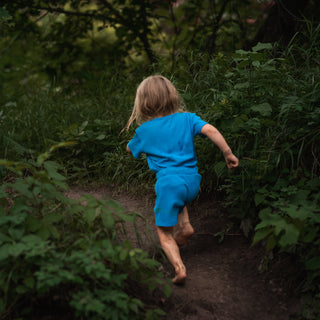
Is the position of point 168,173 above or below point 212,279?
above

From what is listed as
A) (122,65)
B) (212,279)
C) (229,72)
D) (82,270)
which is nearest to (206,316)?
(212,279)

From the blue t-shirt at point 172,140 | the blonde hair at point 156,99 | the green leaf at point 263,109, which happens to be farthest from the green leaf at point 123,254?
the green leaf at point 263,109

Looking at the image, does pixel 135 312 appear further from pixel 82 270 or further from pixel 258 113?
pixel 258 113

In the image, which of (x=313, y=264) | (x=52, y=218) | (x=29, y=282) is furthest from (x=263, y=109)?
(x=29, y=282)

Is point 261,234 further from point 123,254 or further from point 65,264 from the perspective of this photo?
point 65,264

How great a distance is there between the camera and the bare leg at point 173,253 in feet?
8.45

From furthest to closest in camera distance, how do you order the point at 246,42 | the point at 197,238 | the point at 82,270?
the point at 246,42
the point at 197,238
the point at 82,270

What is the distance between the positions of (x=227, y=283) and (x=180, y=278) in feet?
1.29

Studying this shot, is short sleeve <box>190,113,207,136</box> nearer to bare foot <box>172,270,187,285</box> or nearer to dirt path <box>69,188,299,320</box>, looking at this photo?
dirt path <box>69,188,299,320</box>

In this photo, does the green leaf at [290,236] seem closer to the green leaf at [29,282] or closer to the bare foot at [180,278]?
the bare foot at [180,278]

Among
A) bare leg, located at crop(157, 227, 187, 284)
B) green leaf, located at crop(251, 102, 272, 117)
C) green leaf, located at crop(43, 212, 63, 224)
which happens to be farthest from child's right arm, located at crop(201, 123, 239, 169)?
green leaf, located at crop(43, 212, 63, 224)

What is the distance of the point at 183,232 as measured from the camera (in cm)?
289

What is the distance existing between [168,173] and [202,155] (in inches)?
32.0

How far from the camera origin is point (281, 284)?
8.71 ft
